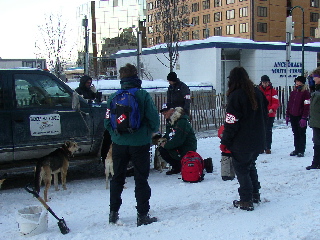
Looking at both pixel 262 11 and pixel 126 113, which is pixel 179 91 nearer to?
pixel 126 113

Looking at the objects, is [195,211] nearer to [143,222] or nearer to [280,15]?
[143,222]

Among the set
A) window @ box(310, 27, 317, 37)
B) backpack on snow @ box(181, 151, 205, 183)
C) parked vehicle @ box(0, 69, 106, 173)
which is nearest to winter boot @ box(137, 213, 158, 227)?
backpack on snow @ box(181, 151, 205, 183)

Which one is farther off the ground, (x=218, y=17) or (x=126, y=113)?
(x=218, y=17)

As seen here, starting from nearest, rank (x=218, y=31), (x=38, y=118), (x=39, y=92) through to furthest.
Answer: (x=38, y=118)
(x=39, y=92)
(x=218, y=31)

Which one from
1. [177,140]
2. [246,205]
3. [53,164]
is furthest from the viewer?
[177,140]

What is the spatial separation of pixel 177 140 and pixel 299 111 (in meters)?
2.93

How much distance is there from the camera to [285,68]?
25.8 meters

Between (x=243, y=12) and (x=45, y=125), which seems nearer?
(x=45, y=125)

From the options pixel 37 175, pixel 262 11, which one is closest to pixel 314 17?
pixel 262 11

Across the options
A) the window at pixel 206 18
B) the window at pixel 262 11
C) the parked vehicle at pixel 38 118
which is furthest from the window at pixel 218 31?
the parked vehicle at pixel 38 118

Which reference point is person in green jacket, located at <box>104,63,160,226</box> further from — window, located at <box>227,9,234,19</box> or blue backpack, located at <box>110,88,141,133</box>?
window, located at <box>227,9,234,19</box>

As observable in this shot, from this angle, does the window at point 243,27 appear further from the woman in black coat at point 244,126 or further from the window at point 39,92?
the woman in black coat at point 244,126

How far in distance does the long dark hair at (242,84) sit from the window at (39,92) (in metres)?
3.01

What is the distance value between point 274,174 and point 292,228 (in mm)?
2699
